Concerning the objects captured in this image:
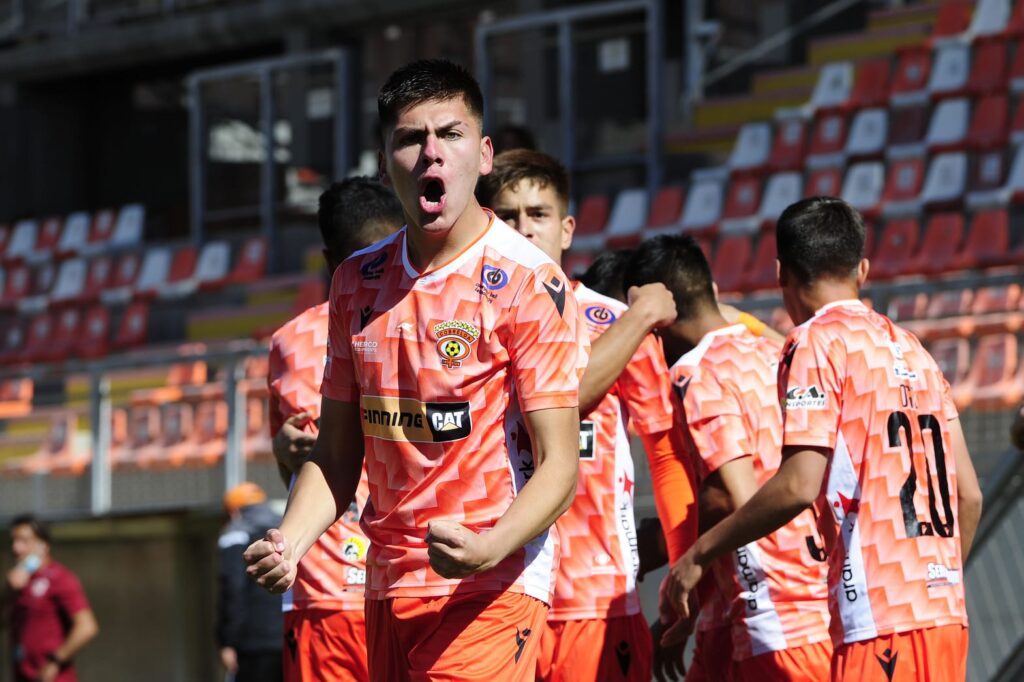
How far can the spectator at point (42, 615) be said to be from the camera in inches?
482

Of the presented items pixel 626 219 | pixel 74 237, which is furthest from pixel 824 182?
pixel 74 237

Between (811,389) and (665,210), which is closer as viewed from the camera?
(811,389)

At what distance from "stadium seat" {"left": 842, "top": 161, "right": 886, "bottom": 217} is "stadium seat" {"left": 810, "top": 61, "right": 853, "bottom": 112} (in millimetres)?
1432

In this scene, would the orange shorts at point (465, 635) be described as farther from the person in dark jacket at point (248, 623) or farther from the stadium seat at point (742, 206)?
the stadium seat at point (742, 206)

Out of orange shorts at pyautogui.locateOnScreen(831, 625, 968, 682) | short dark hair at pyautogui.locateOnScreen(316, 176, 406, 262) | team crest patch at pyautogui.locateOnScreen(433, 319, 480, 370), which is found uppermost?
short dark hair at pyautogui.locateOnScreen(316, 176, 406, 262)

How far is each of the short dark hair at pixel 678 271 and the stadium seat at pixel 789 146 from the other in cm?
1269

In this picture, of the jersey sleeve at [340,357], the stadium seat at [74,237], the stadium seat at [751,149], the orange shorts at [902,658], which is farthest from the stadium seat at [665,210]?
the jersey sleeve at [340,357]

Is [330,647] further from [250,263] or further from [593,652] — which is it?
[250,263]

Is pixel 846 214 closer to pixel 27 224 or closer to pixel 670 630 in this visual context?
pixel 670 630

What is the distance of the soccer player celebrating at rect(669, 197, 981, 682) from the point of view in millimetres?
4371

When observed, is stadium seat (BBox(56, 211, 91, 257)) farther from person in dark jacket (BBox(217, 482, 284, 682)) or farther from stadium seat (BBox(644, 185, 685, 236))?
person in dark jacket (BBox(217, 482, 284, 682))

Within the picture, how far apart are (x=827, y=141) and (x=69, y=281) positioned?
1217cm

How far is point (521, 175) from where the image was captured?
17.1 ft

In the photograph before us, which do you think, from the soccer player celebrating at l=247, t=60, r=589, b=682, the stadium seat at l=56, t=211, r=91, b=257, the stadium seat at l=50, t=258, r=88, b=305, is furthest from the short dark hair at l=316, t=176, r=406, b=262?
the stadium seat at l=56, t=211, r=91, b=257
